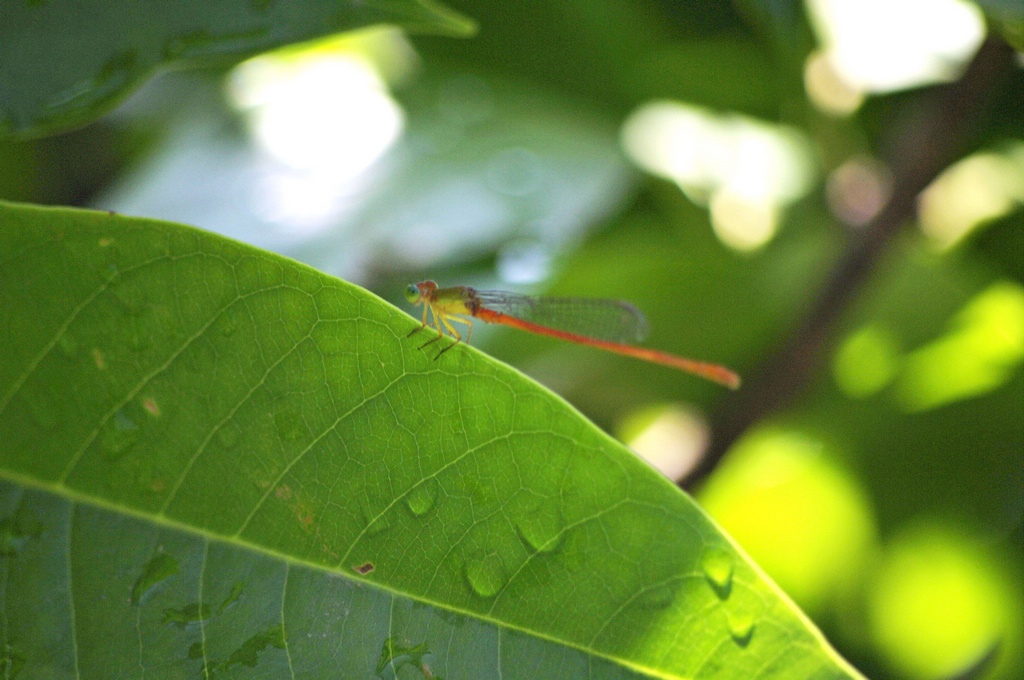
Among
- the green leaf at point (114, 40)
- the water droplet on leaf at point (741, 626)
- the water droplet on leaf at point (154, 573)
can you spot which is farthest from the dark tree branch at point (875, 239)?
the water droplet on leaf at point (154, 573)

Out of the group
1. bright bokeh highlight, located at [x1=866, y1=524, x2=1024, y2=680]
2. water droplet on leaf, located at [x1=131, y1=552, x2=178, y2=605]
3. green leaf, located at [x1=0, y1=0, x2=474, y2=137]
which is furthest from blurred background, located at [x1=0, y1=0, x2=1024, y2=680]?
water droplet on leaf, located at [x1=131, y1=552, x2=178, y2=605]

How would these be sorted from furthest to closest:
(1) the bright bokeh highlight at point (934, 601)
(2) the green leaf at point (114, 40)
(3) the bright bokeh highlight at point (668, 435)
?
(3) the bright bokeh highlight at point (668, 435), (1) the bright bokeh highlight at point (934, 601), (2) the green leaf at point (114, 40)

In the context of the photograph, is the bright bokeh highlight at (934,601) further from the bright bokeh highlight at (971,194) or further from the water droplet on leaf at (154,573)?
the water droplet on leaf at (154,573)

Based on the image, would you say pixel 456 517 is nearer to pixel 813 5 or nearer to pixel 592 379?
pixel 592 379

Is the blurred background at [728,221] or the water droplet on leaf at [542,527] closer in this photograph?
the water droplet on leaf at [542,527]

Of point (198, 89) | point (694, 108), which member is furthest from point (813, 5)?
point (198, 89)

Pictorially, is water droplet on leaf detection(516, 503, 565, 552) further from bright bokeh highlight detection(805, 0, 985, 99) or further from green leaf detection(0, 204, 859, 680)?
bright bokeh highlight detection(805, 0, 985, 99)

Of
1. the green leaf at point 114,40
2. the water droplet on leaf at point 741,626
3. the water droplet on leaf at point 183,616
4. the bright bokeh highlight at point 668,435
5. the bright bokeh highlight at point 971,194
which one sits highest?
the green leaf at point 114,40
